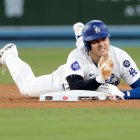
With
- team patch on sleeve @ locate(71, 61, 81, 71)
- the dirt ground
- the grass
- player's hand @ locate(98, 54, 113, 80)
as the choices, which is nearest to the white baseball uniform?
team patch on sleeve @ locate(71, 61, 81, 71)

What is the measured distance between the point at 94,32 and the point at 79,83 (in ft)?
1.91

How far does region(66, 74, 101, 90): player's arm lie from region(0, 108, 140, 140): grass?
0.56 metres

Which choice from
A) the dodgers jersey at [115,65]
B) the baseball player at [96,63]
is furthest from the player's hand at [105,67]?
the dodgers jersey at [115,65]

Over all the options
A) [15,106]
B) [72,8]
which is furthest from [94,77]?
[72,8]

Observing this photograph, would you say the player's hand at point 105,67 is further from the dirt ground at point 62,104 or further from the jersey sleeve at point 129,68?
the jersey sleeve at point 129,68

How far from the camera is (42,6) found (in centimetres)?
1809

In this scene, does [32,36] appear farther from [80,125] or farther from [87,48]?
[80,125]

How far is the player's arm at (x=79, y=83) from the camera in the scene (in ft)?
29.1

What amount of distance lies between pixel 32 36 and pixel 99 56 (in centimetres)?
954

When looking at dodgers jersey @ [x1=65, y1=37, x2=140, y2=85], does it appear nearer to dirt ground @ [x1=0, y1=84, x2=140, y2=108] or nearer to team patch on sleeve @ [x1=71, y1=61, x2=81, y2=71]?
team patch on sleeve @ [x1=71, y1=61, x2=81, y2=71]

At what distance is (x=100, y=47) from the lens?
8953mm

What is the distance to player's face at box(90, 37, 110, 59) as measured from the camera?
892cm

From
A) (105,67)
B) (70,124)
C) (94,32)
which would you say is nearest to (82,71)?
(94,32)

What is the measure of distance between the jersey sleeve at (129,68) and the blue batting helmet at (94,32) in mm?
Answer: 344
